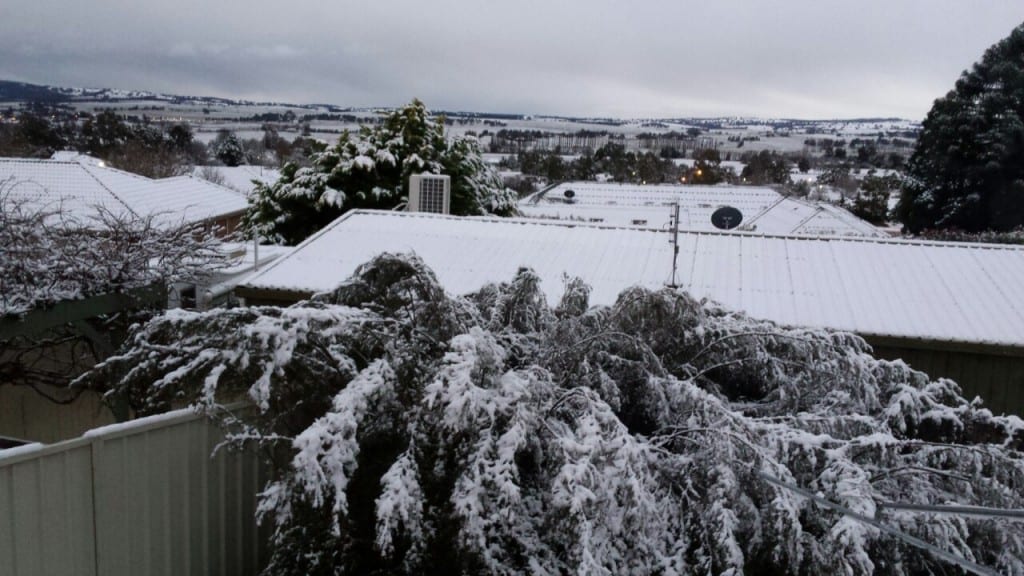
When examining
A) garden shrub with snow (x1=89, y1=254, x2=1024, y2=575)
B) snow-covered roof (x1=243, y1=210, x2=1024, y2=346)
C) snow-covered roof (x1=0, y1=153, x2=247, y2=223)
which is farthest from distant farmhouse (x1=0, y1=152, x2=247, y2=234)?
garden shrub with snow (x1=89, y1=254, x2=1024, y2=575)

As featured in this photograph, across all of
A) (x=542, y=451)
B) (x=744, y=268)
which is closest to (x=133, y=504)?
(x=542, y=451)

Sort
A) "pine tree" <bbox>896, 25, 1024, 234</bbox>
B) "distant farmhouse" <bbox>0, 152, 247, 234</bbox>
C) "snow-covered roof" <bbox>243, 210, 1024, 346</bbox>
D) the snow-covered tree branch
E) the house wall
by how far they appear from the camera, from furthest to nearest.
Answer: "pine tree" <bbox>896, 25, 1024, 234</bbox> < "distant farmhouse" <bbox>0, 152, 247, 234</bbox> < "snow-covered roof" <bbox>243, 210, 1024, 346</bbox> < the house wall < the snow-covered tree branch

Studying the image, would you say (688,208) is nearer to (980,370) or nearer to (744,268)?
(744,268)

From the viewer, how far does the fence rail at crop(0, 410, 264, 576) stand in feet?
10.1

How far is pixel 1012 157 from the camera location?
94.3ft

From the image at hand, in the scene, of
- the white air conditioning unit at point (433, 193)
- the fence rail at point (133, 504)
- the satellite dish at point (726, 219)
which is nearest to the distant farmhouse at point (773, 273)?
the white air conditioning unit at point (433, 193)

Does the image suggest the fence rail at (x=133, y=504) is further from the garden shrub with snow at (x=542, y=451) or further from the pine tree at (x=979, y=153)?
the pine tree at (x=979, y=153)

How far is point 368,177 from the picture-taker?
19.1 meters

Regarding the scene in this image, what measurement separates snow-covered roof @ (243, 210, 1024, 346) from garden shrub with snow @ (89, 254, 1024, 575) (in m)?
3.00

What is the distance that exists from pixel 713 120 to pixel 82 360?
16542 centimetres

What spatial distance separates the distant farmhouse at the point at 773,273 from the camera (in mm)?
7160

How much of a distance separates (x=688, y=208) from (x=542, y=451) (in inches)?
898

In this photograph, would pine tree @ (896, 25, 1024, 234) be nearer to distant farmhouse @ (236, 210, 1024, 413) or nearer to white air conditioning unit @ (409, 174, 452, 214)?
distant farmhouse @ (236, 210, 1024, 413)

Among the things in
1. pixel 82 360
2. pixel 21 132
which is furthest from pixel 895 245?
pixel 21 132
